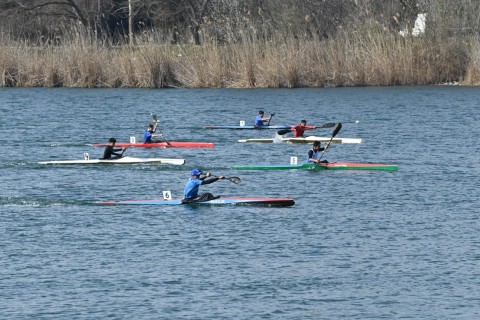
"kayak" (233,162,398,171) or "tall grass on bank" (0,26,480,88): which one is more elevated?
"tall grass on bank" (0,26,480,88)

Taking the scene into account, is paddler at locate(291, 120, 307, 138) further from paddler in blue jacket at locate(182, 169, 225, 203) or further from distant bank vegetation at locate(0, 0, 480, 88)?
paddler in blue jacket at locate(182, 169, 225, 203)

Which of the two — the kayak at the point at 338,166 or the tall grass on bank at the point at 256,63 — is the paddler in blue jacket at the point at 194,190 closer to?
the kayak at the point at 338,166

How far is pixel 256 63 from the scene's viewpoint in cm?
6262

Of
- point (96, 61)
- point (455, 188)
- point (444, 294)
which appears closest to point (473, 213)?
point (455, 188)

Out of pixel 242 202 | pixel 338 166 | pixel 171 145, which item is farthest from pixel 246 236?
pixel 171 145

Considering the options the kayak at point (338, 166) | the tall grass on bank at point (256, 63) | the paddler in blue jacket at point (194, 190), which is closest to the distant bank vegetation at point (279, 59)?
the tall grass on bank at point (256, 63)

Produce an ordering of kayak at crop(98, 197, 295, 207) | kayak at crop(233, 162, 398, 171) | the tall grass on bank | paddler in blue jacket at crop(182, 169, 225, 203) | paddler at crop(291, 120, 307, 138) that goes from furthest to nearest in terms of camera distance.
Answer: the tall grass on bank → paddler at crop(291, 120, 307, 138) → kayak at crop(233, 162, 398, 171) → kayak at crop(98, 197, 295, 207) → paddler in blue jacket at crop(182, 169, 225, 203)

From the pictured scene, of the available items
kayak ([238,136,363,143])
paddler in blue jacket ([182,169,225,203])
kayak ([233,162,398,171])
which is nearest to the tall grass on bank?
kayak ([238,136,363,143])

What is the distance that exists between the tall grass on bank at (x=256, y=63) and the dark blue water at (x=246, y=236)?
1158 cm

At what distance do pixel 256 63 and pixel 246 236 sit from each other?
3418cm

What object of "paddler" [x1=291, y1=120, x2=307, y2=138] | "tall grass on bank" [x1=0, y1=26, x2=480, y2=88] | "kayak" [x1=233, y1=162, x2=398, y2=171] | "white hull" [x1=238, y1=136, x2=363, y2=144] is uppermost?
"tall grass on bank" [x1=0, y1=26, x2=480, y2=88]

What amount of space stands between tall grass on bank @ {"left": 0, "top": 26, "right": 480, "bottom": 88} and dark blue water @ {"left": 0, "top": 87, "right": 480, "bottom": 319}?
38.0 feet

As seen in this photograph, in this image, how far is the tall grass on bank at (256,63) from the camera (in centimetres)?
6222

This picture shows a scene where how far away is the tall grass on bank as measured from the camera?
2450 inches
